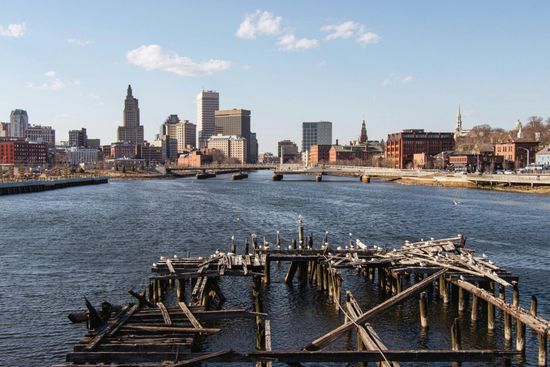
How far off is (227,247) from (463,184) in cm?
11897

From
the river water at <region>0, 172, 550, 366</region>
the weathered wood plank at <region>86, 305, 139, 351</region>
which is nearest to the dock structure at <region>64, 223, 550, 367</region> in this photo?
the weathered wood plank at <region>86, 305, 139, 351</region>

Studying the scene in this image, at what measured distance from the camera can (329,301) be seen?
119ft

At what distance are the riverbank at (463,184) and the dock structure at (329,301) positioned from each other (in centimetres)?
9800

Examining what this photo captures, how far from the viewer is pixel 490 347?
1110 inches

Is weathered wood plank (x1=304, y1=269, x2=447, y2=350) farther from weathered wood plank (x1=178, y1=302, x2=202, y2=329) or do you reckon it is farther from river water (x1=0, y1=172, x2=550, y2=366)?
weathered wood plank (x1=178, y1=302, x2=202, y2=329)

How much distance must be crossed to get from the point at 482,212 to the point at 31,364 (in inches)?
3067

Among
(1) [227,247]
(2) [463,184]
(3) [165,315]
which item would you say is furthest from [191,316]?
(2) [463,184]

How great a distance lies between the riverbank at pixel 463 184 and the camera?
131238mm

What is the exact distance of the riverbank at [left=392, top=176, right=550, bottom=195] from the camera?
431 ft

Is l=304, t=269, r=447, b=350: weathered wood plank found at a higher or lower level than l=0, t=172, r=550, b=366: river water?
higher

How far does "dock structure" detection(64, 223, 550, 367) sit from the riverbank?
9800cm

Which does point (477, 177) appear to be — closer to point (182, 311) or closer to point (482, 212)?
point (482, 212)

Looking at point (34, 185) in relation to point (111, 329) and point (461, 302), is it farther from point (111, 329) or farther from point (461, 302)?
point (111, 329)

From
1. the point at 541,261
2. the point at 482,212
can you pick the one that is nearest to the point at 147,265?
the point at 541,261
